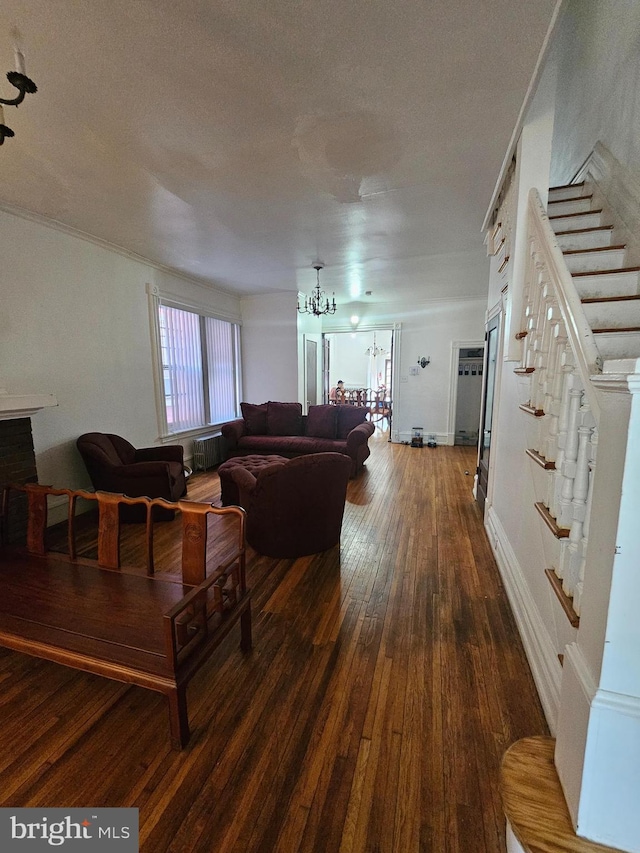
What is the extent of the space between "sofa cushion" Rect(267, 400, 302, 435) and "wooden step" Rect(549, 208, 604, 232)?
161 inches

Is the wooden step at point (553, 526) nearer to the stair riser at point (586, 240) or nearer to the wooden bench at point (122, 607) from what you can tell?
the wooden bench at point (122, 607)

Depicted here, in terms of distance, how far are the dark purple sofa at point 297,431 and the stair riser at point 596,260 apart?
3.12 metres

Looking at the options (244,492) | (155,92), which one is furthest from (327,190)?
(244,492)

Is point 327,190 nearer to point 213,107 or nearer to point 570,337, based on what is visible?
point 213,107

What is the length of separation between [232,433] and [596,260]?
187 inches

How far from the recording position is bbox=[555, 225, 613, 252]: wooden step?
2.54 m

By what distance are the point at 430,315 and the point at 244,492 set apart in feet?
18.9

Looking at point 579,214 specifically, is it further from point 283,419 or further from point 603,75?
point 283,419

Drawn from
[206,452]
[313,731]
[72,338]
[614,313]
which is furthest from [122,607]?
[206,452]

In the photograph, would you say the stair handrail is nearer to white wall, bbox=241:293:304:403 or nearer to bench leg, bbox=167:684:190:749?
bench leg, bbox=167:684:190:749

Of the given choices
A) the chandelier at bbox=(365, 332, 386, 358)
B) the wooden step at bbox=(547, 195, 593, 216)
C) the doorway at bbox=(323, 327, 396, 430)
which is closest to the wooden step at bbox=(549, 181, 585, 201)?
the wooden step at bbox=(547, 195, 593, 216)

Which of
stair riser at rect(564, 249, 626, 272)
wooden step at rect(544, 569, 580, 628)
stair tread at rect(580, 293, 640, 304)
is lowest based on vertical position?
wooden step at rect(544, 569, 580, 628)

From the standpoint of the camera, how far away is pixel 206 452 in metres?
5.54

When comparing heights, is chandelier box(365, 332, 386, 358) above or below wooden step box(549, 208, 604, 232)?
below
